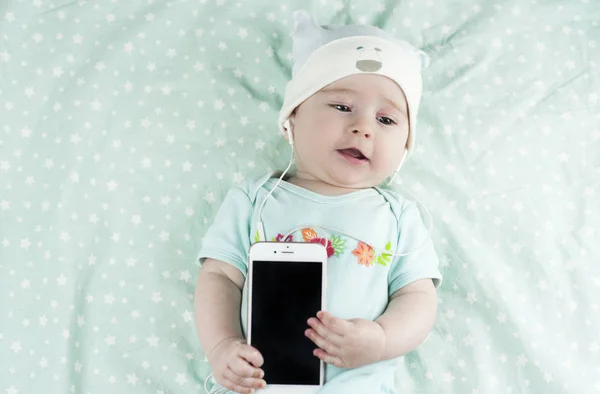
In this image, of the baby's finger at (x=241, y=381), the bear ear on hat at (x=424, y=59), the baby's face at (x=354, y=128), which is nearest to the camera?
the baby's finger at (x=241, y=381)

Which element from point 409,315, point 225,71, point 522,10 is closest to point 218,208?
point 225,71

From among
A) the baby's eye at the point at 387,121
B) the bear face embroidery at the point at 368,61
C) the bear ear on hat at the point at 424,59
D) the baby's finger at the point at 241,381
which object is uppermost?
the bear ear on hat at the point at 424,59

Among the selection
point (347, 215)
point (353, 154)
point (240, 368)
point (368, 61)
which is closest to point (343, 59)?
point (368, 61)

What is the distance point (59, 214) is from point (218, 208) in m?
0.30

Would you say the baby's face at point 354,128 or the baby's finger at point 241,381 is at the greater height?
the baby's face at point 354,128

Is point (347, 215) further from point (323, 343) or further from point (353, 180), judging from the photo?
point (323, 343)

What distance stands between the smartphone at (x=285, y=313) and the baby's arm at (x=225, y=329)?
30mm

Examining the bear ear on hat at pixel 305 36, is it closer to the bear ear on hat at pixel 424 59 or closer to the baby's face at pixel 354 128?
the baby's face at pixel 354 128

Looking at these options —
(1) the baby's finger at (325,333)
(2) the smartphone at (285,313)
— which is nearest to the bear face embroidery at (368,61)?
(2) the smartphone at (285,313)

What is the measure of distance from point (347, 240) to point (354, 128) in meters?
0.19

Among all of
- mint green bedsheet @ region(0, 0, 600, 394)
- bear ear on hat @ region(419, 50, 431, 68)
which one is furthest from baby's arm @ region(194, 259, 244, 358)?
bear ear on hat @ region(419, 50, 431, 68)

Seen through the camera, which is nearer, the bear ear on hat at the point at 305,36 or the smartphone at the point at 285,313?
the smartphone at the point at 285,313

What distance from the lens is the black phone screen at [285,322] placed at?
103cm

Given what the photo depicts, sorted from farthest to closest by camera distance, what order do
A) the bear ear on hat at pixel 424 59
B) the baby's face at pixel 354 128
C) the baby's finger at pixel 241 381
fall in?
the bear ear on hat at pixel 424 59, the baby's face at pixel 354 128, the baby's finger at pixel 241 381
